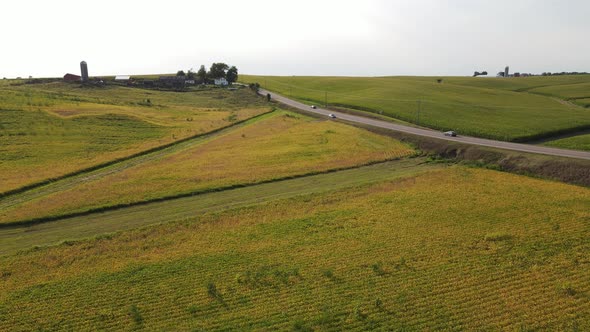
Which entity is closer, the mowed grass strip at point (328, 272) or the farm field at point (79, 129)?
the mowed grass strip at point (328, 272)

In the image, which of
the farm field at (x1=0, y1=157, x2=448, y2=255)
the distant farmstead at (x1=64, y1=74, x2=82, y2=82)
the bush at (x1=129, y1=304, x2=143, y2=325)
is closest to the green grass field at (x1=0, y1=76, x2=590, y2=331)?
the bush at (x1=129, y1=304, x2=143, y2=325)

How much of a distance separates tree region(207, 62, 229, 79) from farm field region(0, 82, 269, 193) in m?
56.5

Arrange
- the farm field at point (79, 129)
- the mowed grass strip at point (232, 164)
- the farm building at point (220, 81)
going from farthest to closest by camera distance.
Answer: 1. the farm building at point (220, 81)
2. the farm field at point (79, 129)
3. the mowed grass strip at point (232, 164)

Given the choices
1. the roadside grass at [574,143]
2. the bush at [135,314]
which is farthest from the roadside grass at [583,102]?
the bush at [135,314]

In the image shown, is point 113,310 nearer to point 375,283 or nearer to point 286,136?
point 375,283

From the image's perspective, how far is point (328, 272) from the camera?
24.3 metres

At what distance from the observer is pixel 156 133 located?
70375mm

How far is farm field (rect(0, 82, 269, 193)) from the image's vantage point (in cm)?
4944

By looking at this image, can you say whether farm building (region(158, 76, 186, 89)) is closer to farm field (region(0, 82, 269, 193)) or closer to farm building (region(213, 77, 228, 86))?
farm building (region(213, 77, 228, 86))

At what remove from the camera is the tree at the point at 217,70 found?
551ft

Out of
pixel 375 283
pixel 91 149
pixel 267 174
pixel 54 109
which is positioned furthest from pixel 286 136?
pixel 54 109

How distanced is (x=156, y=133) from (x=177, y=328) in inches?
2204

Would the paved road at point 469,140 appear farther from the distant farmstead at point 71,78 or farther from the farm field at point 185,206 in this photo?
the distant farmstead at point 71,78

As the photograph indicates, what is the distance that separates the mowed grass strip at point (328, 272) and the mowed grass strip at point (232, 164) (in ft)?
29.5
